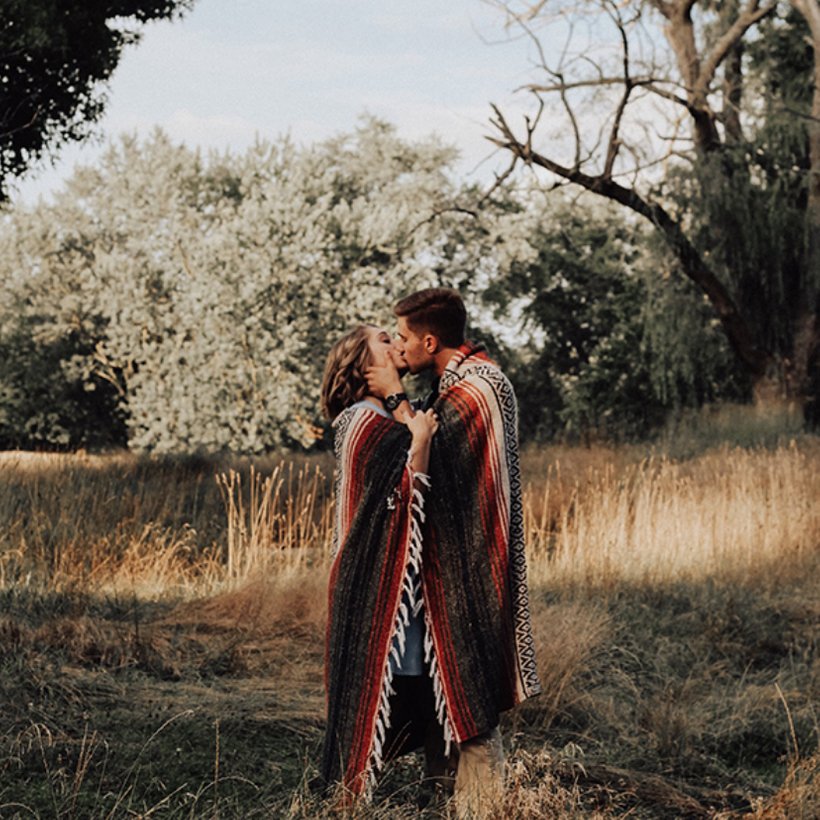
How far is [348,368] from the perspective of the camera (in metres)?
3.58

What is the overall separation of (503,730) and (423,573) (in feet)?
6.83

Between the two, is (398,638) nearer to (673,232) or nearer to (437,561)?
(437,561)

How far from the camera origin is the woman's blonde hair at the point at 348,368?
357 centimetres

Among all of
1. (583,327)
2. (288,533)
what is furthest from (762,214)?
(288,533)

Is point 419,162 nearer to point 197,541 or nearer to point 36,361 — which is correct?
point 36,361

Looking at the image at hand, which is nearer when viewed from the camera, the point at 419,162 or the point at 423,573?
the point at 423,573

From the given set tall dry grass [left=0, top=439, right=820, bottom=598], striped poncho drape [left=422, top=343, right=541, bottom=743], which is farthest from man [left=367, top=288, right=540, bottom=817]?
tall dry grass [left=0, top=439, right=820, bottom=598]

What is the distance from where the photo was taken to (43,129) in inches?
494

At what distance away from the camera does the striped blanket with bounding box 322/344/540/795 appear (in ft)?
11.5

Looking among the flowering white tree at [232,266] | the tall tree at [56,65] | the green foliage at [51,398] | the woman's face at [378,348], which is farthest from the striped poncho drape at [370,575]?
the green foliage at [51,398]

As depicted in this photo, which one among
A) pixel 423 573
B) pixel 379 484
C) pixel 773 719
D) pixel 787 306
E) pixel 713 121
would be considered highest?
pixel 713 121

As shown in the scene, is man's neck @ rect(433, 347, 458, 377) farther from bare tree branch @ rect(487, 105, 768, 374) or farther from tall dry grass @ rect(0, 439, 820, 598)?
bare tree branch @ rect(487, 105, 768, 374)

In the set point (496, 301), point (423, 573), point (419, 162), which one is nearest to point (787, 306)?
point (496, 301)

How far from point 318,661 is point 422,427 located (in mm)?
3235
